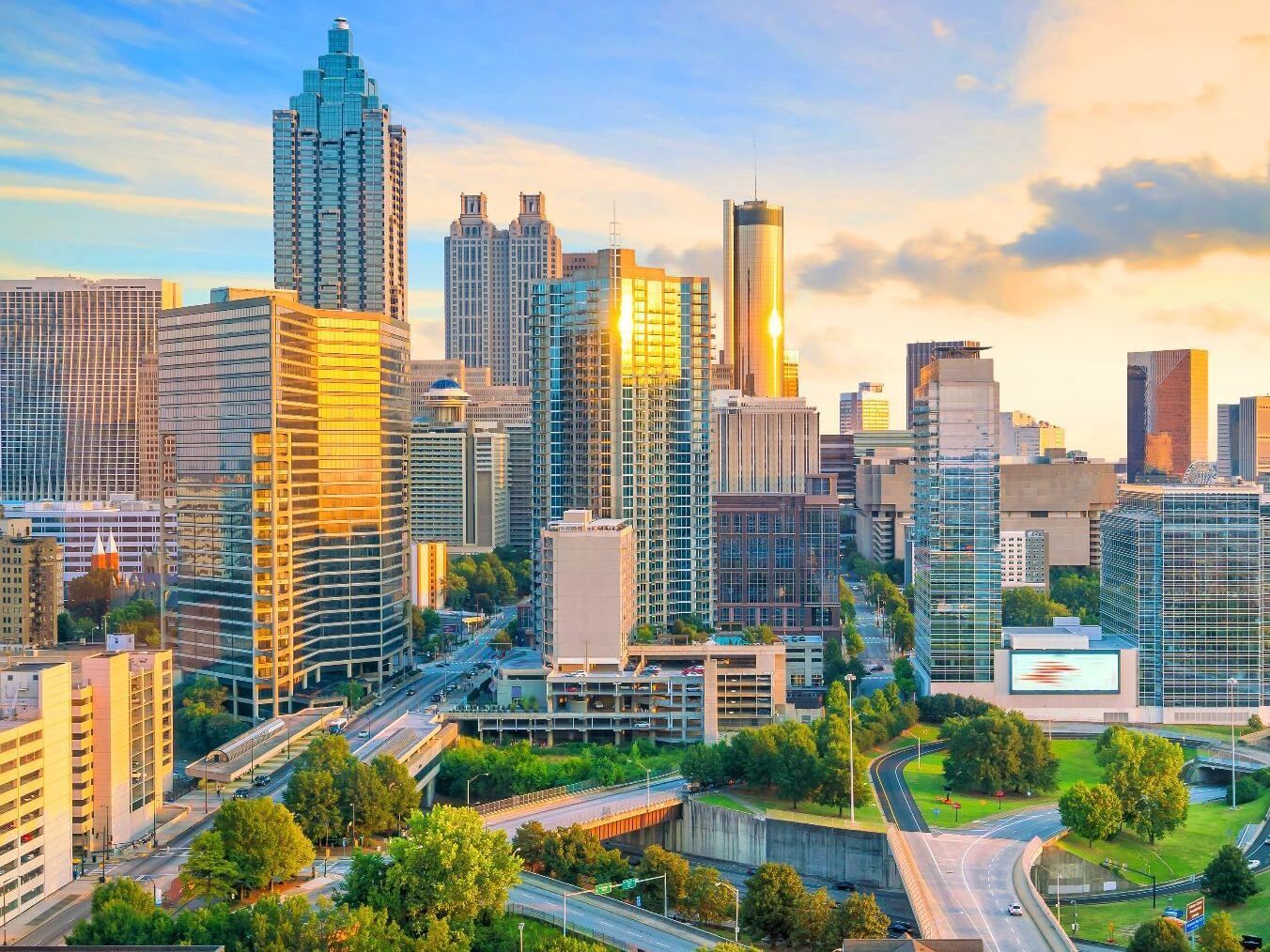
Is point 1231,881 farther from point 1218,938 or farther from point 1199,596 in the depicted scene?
point 1199,596

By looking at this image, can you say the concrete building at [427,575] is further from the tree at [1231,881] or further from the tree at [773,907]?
the tree at [1231,881]

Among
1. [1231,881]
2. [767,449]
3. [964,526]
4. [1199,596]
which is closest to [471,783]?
[964,526]

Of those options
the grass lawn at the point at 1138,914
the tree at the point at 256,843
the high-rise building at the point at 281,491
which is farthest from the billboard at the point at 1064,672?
the tree at the point at 256,843

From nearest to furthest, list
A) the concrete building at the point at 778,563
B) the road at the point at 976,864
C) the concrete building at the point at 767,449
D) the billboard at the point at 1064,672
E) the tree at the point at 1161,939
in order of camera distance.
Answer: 1. the tree at the point at 1161,939
2. the road at the point at 976,864
3. the billboard at the point at 1064,672
4. the concrete building at the point at 778,563
5. the concrete building at the point at 767,449

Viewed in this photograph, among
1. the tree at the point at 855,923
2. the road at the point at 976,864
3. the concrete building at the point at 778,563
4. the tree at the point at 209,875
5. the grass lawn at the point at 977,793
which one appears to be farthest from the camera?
the concrete building at the point at 778,563

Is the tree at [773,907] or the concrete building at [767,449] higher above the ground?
the concrete building at [767,449]

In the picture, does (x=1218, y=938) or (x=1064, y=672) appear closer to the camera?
(x=1218, y=938)

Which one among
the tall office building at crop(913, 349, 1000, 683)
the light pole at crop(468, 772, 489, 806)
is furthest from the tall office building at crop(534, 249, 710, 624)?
the light pole at crop(468, 772, 489, 806)
